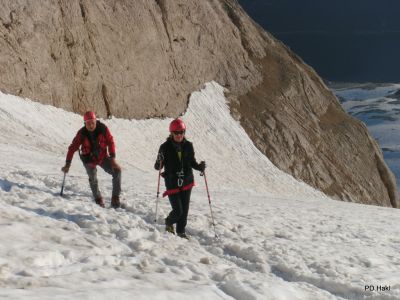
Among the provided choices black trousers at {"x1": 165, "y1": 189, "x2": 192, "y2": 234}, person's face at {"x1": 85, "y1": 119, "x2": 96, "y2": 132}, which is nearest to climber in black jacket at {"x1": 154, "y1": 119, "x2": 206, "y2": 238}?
black trousers at {"x1": 165, "y1": 189, "x2": 192, "y2": 234}

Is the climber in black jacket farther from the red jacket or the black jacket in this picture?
the red jacket

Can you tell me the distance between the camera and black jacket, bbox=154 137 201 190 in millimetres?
10297

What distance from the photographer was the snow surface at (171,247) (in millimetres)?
7086

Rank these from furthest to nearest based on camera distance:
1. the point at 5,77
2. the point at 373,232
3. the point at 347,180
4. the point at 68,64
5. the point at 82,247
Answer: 1. the point at 347,180
2. the point at 68,64
3. the point at 5,77
4. the point at 373,232
5. the point at 82,247

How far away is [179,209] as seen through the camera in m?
10.3

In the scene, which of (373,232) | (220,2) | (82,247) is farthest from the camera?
(220,2)

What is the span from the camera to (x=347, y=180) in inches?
1871

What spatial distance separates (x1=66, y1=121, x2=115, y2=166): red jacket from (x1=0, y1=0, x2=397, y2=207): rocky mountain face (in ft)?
54.4

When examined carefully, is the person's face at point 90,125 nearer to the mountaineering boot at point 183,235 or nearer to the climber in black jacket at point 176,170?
the climber in black jacket at point 176,170

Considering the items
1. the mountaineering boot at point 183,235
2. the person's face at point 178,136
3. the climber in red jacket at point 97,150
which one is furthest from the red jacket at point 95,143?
the mountaineering boot at point 183,235

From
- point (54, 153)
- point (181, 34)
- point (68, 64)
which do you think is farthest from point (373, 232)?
point (181, 34)

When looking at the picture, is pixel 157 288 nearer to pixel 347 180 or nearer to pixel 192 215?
pixel 192 215

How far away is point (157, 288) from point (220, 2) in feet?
165

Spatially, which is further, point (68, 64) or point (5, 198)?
point (68, 64)
